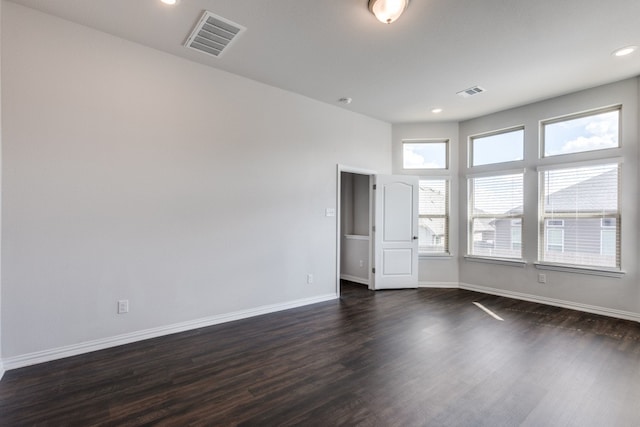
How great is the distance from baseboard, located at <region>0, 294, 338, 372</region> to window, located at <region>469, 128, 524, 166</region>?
409cm

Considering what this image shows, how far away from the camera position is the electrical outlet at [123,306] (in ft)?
9.43

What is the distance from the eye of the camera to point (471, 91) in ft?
13.3

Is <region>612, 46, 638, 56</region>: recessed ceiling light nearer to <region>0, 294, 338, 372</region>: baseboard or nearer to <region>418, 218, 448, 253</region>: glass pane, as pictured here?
<region>418, 218, 448, 253</region>: glass pane

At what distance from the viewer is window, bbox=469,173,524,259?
15.5ft

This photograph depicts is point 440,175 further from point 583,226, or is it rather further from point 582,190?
point 583,226

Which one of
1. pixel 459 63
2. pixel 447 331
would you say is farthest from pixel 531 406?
pixel 459 63

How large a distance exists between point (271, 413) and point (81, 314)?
2.08 meters

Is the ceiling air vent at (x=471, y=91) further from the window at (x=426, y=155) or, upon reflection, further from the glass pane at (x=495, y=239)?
the glass pane at (x=495, y=239)

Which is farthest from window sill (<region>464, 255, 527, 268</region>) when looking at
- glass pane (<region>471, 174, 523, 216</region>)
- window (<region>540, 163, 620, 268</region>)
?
glass pane (<region>471, 174, 523, 216</region>)

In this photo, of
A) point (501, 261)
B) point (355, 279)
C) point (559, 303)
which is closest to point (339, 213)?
point (355, 279)

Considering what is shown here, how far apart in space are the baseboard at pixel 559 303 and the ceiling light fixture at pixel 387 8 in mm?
4517

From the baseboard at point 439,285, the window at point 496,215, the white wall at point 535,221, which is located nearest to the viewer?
the white wall at point 535,221

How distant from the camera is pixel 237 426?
1777mm

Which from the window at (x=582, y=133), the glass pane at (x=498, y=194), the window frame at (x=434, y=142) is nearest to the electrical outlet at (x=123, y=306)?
the window frame at (x=434, y=142)
